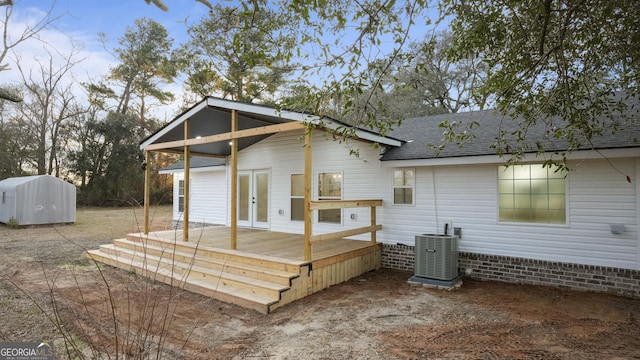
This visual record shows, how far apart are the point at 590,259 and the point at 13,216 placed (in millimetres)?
18618

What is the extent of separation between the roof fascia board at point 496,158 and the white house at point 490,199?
18 mm

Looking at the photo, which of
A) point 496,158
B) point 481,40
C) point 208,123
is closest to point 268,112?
point 208,123

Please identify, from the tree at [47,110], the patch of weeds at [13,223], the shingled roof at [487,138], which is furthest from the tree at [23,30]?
the tree at [47,110]

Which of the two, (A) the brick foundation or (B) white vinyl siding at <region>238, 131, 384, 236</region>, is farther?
(B) white vinyl siding at <region>238, 131, 384, 236</region>

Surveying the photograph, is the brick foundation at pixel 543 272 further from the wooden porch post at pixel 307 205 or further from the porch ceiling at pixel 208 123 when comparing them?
the porch ceiling at pixel 208 123

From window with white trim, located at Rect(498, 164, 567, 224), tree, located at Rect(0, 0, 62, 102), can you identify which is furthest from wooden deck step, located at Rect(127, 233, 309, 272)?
tree, located at Rect(0, 0, 62, 102)

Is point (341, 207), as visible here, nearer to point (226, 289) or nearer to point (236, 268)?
point (236, 268)

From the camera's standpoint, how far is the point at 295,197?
9.56m

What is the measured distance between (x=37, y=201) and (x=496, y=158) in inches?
659

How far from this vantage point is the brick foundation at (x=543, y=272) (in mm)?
5809

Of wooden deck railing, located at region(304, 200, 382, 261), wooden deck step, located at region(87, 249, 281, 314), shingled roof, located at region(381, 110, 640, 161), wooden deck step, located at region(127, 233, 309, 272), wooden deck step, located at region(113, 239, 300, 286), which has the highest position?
shingled roof, located at region(381, 110, 640, 161)

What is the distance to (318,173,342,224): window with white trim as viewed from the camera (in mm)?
8797

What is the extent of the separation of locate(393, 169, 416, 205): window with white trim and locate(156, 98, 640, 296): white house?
0.07 ft

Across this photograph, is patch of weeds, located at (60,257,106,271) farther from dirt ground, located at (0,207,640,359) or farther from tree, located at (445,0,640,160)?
tree, located at (445,0,640,160)
